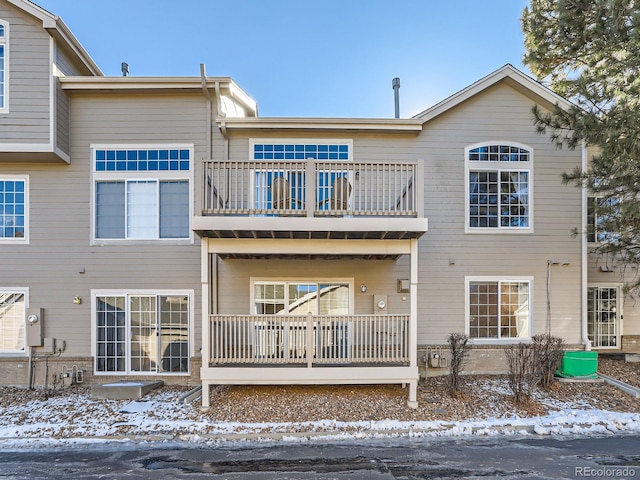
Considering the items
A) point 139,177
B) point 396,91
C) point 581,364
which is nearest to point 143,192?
point 139,177

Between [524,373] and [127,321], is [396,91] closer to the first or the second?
[524,373]

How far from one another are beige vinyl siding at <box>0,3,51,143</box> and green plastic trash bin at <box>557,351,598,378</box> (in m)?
12.7

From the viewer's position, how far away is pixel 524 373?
262 inches

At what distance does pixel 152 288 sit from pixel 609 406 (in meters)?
9.91

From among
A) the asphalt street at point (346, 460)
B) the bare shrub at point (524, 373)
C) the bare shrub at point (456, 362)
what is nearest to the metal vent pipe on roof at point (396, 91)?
the bare shrub at point (456, 362)

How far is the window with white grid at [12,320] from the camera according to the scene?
7809mm

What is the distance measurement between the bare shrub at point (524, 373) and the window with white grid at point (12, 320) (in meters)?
10.9

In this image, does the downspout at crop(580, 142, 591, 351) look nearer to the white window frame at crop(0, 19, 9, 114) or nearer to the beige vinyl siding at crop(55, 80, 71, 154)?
the beige vinyl siding at crop(55, 80, 71, 154)

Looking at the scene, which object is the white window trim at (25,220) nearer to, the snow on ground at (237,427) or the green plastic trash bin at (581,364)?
the snow on ground at (237,427)

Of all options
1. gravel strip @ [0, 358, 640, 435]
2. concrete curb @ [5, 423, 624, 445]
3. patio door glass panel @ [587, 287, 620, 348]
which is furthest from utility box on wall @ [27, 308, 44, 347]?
patio door glass panel @ [587, 287, 620, 348]

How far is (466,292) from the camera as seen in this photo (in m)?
8.29

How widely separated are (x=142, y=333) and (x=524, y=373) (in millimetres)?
8417

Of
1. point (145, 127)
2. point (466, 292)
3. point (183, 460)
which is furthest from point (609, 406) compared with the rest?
point (145, 127)

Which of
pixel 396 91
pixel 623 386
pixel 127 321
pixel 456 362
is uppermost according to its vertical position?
pixel 396 91
